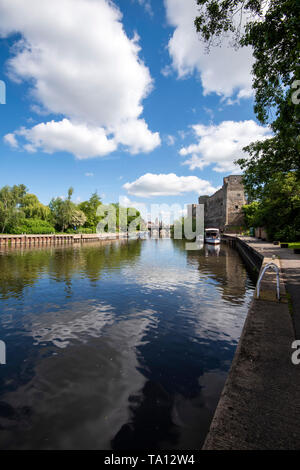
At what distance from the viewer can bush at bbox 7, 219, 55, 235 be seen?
5309cm

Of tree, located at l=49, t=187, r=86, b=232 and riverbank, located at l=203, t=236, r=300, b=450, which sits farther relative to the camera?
tree, located at l=49, t=187, r=86, b=232

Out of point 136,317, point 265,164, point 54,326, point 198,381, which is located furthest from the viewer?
point 265,164

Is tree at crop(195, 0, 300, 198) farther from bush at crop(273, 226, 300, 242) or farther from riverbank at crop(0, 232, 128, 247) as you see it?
riverbank at crop(0, 232, 128, 247)

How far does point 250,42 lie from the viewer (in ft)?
28.2

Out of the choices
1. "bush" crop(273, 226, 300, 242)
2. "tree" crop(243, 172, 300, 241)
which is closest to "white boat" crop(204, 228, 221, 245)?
"tree" crop(243, 172, 300, 241)

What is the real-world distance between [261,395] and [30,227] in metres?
63.1

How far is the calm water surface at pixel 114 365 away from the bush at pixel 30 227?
1862 inches

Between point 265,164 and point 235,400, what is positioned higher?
point 265,164

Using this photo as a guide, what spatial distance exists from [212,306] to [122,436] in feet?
23.5

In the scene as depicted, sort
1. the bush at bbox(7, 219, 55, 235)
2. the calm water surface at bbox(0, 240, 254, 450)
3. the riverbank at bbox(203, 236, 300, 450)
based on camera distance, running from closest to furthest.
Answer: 1. the riverbank at bbox(203, 236, 300, 450)
2. the calm water surface at bbox(0, 240, 254, 450)
3. the bush at bbox(7, 219, 55, 235)

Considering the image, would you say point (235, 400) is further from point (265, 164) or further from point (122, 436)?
point (265, 164)

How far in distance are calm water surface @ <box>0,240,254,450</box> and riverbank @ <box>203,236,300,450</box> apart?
144 centimetres

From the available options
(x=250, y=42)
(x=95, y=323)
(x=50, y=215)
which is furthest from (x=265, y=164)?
(x=50, y=215)
